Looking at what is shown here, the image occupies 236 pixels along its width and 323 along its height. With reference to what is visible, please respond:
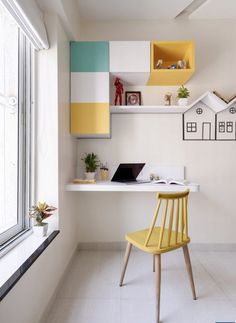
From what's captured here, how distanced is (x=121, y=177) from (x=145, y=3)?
1850 mm

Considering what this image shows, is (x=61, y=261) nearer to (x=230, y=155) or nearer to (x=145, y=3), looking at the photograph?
(x=230, y=155)

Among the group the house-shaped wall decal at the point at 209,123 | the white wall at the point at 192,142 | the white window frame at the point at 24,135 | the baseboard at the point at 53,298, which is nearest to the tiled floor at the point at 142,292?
the baseboard at the point at 53,298

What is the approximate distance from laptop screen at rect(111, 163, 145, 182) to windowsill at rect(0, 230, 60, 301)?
3.07ft

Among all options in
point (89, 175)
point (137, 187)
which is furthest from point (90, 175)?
point (137, 187)

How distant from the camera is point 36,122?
185cm

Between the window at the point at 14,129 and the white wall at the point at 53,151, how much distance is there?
0.11m

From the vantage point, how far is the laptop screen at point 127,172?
2.37 m

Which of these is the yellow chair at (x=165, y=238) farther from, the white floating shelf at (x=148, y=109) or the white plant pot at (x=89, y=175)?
the white floating shelf at (x=148, y=109)

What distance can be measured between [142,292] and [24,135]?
1.59m

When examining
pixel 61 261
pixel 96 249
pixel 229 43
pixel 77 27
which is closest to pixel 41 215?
pixel 61 261

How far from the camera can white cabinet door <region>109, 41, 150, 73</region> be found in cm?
225

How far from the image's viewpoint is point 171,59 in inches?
99.7

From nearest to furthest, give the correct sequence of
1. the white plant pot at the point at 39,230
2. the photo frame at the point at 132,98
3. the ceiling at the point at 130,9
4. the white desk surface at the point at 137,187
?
1. the white plant pot at the point at 39,230
2. the white desk surface at the point at 137,187
3. the ceiling at the point at 130,9
4. the photo frame at the point at 132,98

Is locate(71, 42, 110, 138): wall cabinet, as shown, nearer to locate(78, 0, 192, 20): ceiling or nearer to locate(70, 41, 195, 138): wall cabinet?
locate(70, 41, 195, 138): wall cabinet
